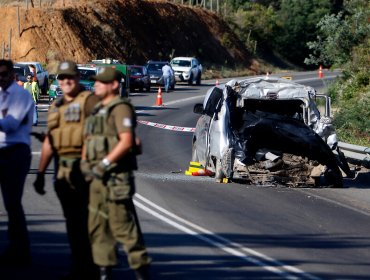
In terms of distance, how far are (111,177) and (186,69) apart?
2064 inches

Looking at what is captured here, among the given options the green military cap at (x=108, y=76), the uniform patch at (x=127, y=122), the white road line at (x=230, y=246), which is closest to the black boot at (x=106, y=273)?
the uniform patch at (x=127, y=122)

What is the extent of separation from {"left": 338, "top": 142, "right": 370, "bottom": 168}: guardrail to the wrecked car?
1308 mm

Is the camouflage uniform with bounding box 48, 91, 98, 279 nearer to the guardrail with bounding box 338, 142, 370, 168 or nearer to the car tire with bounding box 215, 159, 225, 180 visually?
the car tire with bounding box 215, 159, 225, 180

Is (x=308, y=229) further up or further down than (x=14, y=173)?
further down

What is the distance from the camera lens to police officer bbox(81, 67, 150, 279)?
305 inches

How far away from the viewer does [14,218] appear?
9.22 metres

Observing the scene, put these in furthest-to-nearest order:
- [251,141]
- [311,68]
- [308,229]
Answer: [311,68] → [251,141] → [308,229]

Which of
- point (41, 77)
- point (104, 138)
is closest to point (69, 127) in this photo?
point (104, 138)

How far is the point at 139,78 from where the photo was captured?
2029 inches

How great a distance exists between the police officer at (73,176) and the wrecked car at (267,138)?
833cm

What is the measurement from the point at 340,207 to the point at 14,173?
23.2 ft

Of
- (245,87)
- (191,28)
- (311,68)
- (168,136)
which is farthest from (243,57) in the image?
(245,87)

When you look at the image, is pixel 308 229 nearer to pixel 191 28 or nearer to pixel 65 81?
pixel 65 81

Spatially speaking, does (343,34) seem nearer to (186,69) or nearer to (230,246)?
(230,246)
